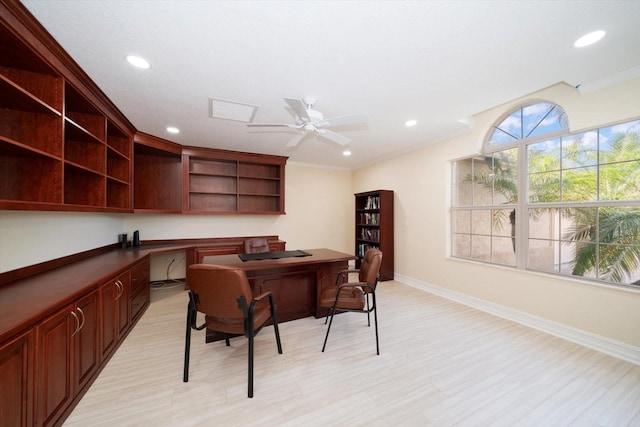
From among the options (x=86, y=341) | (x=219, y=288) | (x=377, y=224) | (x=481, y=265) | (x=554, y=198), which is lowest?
(x=86, y=341)

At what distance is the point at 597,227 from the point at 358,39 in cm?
302

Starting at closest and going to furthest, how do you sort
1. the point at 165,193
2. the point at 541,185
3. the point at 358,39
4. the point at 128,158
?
the point at 358,39, the point at 541,185, the point at 128,158, the point at 165,193

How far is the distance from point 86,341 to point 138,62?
220 centimetres

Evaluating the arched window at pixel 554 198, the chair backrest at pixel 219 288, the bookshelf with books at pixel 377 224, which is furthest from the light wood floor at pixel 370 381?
the bookshelf with books at pixel 377 224

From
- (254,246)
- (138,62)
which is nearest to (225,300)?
(138,62)

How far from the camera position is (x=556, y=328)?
8.73 feet

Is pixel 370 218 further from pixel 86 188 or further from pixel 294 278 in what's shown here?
pixel 86 188

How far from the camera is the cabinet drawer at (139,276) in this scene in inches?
111

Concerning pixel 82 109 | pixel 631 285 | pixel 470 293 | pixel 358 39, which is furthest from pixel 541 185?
pixel 82 109

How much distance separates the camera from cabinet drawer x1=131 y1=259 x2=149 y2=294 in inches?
111

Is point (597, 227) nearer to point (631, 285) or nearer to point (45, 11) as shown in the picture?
point (631, 285)

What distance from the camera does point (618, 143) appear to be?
94.2 inches

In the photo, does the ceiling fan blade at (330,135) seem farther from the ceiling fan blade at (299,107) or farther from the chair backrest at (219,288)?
the chair backrest at (219,288)

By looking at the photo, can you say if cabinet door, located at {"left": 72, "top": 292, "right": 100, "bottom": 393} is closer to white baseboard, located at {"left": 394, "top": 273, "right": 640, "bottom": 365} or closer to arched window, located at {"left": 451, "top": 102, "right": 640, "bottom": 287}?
white baseboard, located at {"left": 394, "top": 273, "right": 640, "bottom": 365}
